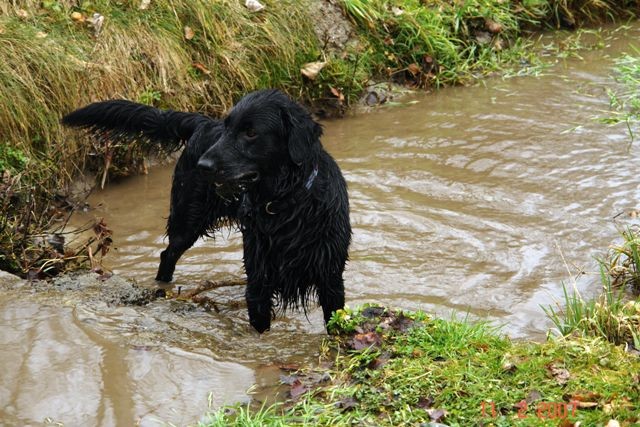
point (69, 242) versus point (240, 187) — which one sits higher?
point (240, 187)

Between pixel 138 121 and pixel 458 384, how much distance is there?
9.24 ft

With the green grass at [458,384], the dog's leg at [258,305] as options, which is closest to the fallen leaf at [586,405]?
the green grass at [458,384]

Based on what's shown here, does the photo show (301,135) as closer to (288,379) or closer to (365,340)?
(365,340)

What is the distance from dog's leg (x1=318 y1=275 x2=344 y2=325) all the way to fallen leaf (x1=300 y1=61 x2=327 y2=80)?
396 cm

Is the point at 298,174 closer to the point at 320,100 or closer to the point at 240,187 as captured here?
the point at 240,187

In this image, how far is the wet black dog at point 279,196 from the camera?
4.20 meters

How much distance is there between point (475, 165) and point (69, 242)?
336 cm

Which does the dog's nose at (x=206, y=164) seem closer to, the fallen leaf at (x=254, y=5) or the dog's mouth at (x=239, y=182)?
the dog's mouth at (x=239, y=182)

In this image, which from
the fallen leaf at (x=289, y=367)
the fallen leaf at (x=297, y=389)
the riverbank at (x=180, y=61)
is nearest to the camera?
the fallen leaf at (x=297, y=389)

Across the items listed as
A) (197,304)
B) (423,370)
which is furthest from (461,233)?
(423,370)

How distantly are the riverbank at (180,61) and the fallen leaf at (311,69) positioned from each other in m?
0.01

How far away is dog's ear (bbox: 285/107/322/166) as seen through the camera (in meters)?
4.20

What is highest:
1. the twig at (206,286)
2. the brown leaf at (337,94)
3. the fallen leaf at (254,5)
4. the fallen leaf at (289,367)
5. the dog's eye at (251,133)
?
the fallen leaf at (254,5)

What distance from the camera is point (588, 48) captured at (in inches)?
387
